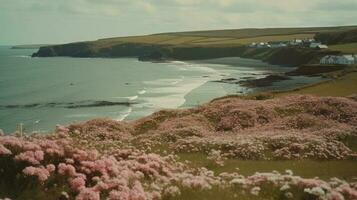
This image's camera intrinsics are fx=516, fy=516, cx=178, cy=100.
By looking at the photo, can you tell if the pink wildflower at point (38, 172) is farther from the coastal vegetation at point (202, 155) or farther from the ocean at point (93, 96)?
the ocean at point (93, 96)

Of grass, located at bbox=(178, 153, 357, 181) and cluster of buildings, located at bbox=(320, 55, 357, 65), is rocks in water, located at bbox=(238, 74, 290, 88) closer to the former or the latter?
cluster of buildings, located at bbox=(320, 55, 357, 65)

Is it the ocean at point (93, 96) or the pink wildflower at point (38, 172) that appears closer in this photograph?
the pink wildflower at point (38, 172)

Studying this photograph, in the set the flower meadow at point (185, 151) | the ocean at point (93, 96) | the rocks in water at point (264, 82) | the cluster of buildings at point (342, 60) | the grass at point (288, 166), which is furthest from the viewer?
the cluster of buildings at point (342, 60)

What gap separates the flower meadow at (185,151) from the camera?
40.0 ft

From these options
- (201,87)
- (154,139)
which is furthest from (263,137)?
(201,87)

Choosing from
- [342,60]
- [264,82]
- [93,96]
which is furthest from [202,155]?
[342,60]

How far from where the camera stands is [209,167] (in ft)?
86.1

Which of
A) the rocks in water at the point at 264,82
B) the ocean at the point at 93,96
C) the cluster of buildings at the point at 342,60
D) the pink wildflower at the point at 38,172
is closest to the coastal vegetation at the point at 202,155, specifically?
the pink wildflower at the point at 38,172

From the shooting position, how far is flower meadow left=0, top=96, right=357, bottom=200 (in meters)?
12.2

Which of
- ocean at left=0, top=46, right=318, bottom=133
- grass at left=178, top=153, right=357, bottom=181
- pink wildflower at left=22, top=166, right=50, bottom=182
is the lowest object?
ocean at left=0, top=46, right=318, bottom=133

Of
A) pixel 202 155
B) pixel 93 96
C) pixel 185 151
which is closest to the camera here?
pixel 202 155

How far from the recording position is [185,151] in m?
30.6

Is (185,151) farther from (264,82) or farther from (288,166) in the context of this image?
(264,82)

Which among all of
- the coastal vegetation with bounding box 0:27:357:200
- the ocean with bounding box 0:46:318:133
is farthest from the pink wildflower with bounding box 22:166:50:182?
the ocean with bounding box 0:46:318:133
